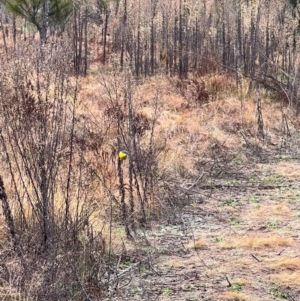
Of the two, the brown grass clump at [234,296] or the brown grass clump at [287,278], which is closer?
the brown grass clump at [234,296]

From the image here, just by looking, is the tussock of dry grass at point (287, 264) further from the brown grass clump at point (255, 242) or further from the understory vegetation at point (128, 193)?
the brown grass clump at point (255, 242)

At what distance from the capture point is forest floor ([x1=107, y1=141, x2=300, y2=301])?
11.1 feet

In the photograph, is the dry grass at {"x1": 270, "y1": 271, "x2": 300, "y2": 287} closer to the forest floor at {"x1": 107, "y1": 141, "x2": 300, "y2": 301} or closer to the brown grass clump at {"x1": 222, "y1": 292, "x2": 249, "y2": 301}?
the forest floor at {"x1": 107, "y1": 141, "x2": 300, "y2": 301}

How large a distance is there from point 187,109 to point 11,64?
7205 mm

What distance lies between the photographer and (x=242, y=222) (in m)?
A: 4.82

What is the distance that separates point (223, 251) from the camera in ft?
13.3

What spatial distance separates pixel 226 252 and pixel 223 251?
1.2 inches

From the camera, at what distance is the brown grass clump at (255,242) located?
4.12m

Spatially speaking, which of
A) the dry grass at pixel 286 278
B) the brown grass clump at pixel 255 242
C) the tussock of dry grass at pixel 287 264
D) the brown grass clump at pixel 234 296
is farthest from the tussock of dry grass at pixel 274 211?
the brown grass clump at pixel 234 296

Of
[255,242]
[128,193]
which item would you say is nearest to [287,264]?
[255,242]

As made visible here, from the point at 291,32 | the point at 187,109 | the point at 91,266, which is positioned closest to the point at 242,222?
the point at 91,266

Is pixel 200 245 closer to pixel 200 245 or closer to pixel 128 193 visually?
pixel 200 245

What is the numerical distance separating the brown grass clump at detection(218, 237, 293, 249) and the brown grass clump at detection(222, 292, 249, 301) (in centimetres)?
85

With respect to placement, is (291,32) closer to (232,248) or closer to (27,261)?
(232,248)
